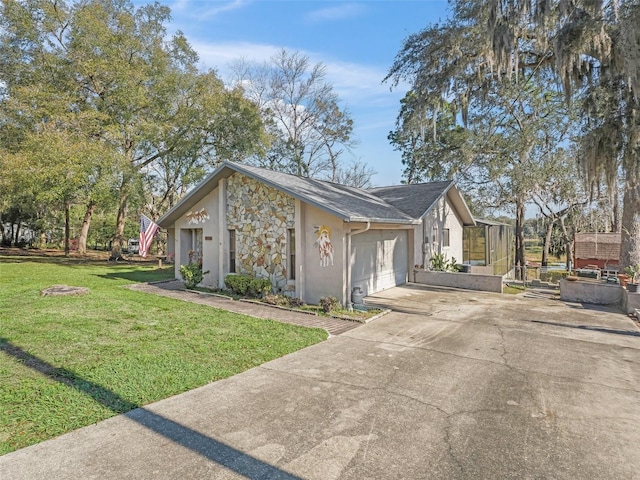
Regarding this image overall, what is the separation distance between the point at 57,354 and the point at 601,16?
15.2m

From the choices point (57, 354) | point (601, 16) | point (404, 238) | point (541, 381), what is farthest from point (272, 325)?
point (601, 16)

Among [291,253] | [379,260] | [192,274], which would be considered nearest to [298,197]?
[291,253]

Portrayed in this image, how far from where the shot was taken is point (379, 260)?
1274 cm

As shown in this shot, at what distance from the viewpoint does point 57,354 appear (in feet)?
19.2

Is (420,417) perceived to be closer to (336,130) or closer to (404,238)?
(404,238)

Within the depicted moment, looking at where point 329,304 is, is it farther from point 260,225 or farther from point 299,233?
point 260,225

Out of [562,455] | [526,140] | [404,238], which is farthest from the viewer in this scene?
[526,140]

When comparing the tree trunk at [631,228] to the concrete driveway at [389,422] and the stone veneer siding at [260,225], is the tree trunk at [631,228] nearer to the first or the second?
the concrete driveway at [389,422]

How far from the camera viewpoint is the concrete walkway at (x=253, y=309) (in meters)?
8.30

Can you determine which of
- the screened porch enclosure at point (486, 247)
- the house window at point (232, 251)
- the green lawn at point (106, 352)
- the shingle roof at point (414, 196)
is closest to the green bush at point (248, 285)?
the house window at point (232, 251)

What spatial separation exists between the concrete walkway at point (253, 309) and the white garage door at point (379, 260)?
8.68ft

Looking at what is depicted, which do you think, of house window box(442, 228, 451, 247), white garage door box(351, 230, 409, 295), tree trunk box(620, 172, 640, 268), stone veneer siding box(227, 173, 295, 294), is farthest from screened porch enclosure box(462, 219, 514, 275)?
stone veneer siding box(227, 173, 295, 294)

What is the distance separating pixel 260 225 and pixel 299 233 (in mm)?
1794

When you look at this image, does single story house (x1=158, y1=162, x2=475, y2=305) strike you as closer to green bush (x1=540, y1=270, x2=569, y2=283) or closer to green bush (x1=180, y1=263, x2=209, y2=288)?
green bush (x1=180, y1=263, x2=209, y2=288)
